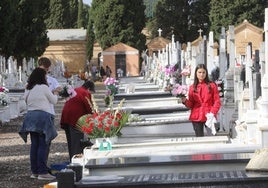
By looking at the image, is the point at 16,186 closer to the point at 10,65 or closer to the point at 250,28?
the point at 10,65

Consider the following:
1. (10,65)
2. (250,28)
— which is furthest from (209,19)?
(10,65)

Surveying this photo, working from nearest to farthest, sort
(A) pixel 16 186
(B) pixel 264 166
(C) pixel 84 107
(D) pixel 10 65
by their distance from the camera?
(B) pixel 264 166 < (A) pixel 16 186 < (C) pixel 84 107 < (D) pixel 10 65

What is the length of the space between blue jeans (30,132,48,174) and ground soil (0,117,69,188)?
0.59ft

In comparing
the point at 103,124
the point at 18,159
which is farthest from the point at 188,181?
the point at 18,159

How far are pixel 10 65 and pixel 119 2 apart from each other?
33848 millimetres

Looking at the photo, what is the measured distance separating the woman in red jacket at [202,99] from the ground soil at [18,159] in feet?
7.30

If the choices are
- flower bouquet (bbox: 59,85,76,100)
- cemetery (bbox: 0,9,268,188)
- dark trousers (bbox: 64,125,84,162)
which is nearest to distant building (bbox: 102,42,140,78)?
cemetery (bbox: 0,9,268,188)

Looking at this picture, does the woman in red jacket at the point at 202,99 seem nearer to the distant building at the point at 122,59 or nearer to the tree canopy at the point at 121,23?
the distant building at the point at 122,59

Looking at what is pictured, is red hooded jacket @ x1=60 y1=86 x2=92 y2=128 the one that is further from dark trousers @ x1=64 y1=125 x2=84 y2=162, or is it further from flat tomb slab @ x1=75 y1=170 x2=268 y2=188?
→ flat tomb slab @ x1=75 y1=170 x2=268 y2=188

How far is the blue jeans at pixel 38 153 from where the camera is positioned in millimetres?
11406

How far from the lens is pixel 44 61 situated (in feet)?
37.5

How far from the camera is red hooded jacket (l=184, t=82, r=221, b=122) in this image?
36.6ft

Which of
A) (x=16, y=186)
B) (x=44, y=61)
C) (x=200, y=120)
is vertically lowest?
(x=16, y=186)

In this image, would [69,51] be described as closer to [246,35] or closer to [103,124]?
[246,35]
